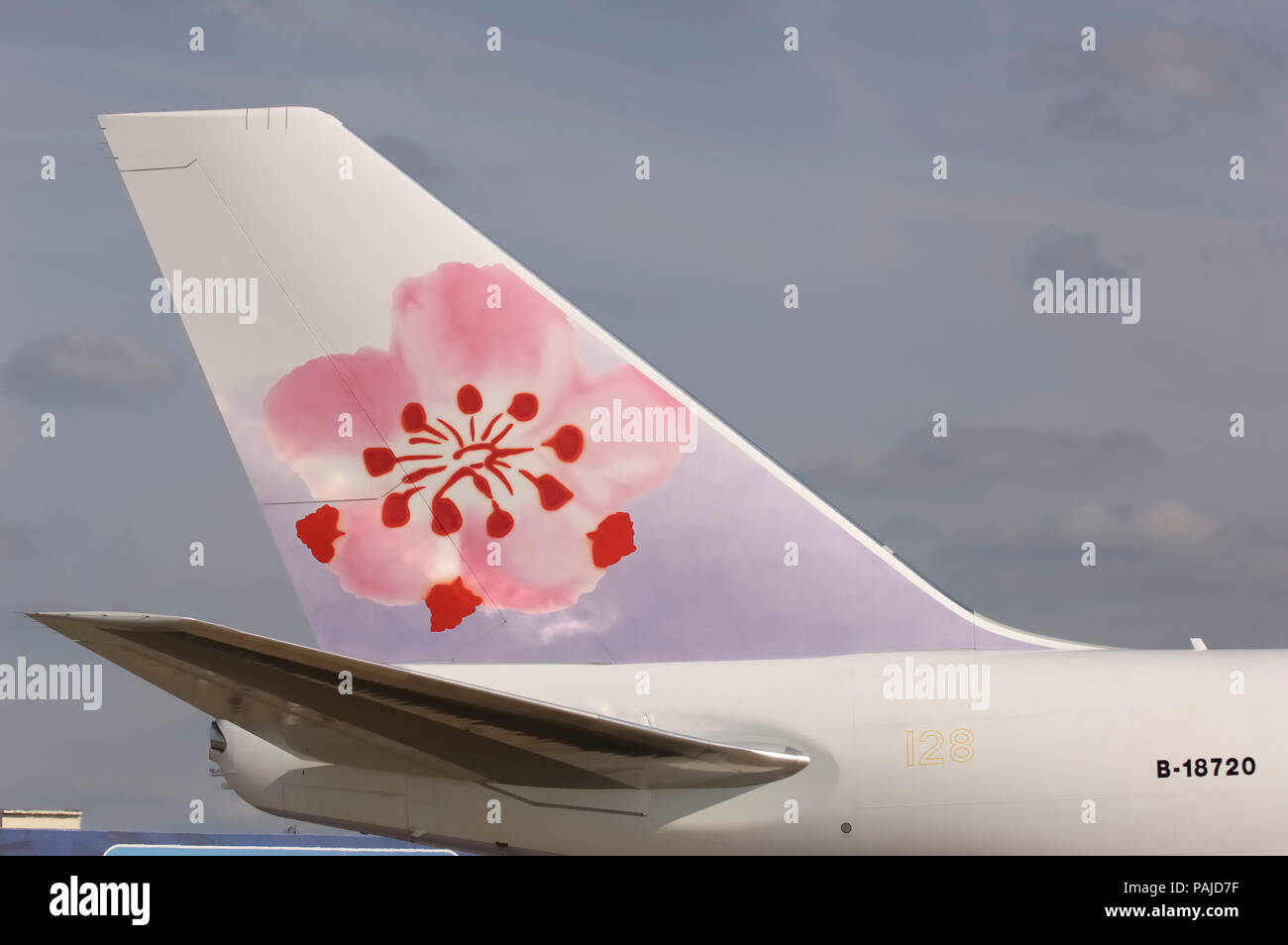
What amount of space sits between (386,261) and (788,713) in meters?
5.14

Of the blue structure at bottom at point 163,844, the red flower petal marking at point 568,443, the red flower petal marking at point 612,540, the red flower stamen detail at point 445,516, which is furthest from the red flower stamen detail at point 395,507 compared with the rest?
the blue structure at bottom at point 163,844

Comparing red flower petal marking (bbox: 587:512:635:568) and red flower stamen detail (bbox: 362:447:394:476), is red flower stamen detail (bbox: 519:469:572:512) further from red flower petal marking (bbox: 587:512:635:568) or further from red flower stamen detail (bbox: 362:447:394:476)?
red flower stamen detail (bbox: 362:447:394:476)

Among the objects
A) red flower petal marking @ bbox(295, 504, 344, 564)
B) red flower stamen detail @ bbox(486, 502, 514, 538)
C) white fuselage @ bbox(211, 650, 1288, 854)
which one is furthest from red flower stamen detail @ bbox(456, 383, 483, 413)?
white fuselage @ bbox(211, 650, 1288, 854)

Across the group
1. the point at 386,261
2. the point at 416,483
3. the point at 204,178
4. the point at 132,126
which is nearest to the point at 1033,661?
the point at 416,483

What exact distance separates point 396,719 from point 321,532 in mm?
3283

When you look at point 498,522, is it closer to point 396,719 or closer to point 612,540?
point 612,540

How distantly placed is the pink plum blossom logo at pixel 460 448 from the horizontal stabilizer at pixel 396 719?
2107 mm

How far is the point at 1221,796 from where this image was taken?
35.3 ft

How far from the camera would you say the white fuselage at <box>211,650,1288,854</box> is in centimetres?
1081

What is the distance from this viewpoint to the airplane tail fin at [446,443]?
40.0 feet

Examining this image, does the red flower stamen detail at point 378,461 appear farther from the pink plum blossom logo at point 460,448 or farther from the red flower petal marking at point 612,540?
the red flower petal marking at point 612,540
